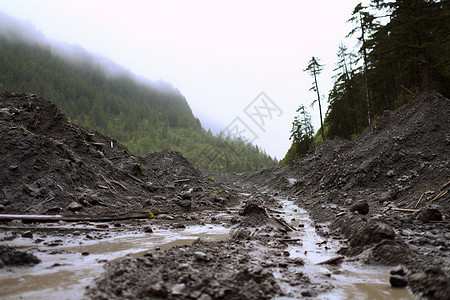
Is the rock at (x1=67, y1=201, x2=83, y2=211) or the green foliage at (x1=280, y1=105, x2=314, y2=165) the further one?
the green foliage at (x1=280, y1=105, x2=314, y2=165)

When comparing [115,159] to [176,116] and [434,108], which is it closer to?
[434,108]

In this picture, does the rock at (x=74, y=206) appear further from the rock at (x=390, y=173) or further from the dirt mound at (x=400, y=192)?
the rock at (x=390, y=173)

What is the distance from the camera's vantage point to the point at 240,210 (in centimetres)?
938

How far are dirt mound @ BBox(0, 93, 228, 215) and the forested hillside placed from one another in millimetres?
65223

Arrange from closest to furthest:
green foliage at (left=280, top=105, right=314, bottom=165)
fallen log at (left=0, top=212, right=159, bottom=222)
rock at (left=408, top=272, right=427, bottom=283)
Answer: rock at (left=408, top=272, right=427, bottom=283) < fallen log at (left=0, top=212, right=159, bottom=222) < green foliage at (left=280, top=105, right=314, bottom=165)

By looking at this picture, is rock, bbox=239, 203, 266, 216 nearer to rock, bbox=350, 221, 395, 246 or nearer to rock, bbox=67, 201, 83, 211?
rock, bbox=350, 221, 395, 246

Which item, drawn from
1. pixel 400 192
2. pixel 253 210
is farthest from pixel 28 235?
pixel 400 192

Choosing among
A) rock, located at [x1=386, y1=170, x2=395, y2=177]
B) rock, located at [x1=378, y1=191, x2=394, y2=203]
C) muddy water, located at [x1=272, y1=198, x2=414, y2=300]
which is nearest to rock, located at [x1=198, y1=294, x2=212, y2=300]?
muddy water, located at [x1=272, y1=198, x2=414, y2=300]

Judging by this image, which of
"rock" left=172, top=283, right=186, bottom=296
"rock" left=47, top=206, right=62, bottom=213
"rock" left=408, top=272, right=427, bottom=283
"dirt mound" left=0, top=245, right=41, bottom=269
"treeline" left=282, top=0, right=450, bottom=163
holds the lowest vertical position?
"rock" left=408, top=272, right=427, bottom=283

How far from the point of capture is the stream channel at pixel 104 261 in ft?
7.90

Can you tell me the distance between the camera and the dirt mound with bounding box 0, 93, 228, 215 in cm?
662

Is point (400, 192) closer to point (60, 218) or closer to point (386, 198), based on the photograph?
point (386, 198)

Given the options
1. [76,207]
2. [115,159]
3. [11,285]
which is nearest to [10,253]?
[11,285]

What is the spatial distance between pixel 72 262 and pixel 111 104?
11641 cm
